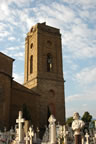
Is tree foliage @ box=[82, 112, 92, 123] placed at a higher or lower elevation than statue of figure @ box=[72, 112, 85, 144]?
higher

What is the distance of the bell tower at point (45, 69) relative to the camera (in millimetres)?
35469

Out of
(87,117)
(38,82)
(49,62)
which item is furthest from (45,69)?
(87,117)

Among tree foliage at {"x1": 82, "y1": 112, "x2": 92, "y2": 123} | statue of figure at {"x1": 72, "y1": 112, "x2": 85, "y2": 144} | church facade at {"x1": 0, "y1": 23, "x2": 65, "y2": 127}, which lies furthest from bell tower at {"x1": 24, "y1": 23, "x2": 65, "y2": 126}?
statue of figure at {"x1": 72, "y1": 112, "x2": 85, "y2": 144}

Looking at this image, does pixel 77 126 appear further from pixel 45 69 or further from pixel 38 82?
pixel 45 69

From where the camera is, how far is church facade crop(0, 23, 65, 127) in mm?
29172

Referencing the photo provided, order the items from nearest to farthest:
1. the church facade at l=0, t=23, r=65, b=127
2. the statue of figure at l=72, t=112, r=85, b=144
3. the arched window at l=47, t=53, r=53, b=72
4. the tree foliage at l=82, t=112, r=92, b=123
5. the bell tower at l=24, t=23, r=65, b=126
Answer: the statue of figure at l=72, t=112, r=85, b=144 → the church facade at l=0, t=23, r=65, b=127 → the bell tower at l=24, t=23, r=65, b=126 → the arched window at l=47, t=53, r=53, b=72 → the tree foliage at l=82, t=112, r=92, b=123

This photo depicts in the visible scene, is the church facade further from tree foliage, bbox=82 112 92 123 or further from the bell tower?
tree foliage, bbox=82 112 92 123

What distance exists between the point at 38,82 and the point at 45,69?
121 inches

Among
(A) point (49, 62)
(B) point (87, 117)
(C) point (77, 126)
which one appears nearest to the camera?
(C) point (77, 126)

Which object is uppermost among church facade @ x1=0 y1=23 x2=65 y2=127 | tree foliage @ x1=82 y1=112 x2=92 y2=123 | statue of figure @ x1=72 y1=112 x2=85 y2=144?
church facade @ x1=0 y1=23 x2=65 y2=127

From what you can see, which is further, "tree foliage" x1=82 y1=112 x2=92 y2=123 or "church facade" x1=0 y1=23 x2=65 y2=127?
"tree foliage" x1=82 y1=112 x2=92 y2=123

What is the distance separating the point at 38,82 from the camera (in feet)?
116

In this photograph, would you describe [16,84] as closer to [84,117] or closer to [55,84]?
[55,84]

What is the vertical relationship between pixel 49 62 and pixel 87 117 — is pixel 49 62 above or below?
above
